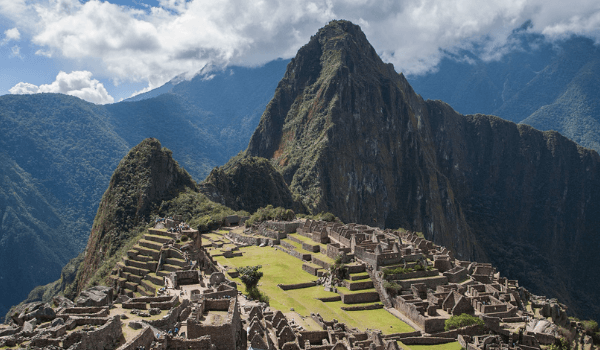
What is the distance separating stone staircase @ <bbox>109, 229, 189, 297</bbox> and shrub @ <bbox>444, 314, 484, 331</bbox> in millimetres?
22379

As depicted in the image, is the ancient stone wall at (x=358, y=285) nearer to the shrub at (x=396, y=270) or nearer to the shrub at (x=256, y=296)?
the shrub at (x=396, y=270)

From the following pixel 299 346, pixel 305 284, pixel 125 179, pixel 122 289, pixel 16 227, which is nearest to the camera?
pixel 299 346

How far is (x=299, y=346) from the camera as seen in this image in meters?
29.0

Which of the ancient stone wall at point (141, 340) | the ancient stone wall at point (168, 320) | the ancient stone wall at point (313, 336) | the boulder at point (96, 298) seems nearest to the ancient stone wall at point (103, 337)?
the ancient stone wall at point (141, 340)

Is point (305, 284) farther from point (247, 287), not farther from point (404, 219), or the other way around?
point (404, 219)

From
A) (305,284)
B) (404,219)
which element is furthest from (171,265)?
(404,219)

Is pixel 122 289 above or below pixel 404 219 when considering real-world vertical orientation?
below

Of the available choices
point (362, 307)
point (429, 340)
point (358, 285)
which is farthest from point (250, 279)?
point (429, 340)

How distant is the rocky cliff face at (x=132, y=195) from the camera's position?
9031 centimetres

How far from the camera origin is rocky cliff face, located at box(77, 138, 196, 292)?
90312 millimetres

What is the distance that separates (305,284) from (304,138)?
137 metres

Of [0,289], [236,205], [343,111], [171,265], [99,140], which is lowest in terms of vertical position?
[0,289]

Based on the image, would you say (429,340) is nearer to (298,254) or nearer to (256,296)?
(256,296)

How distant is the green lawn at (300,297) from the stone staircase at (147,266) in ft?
25.1
